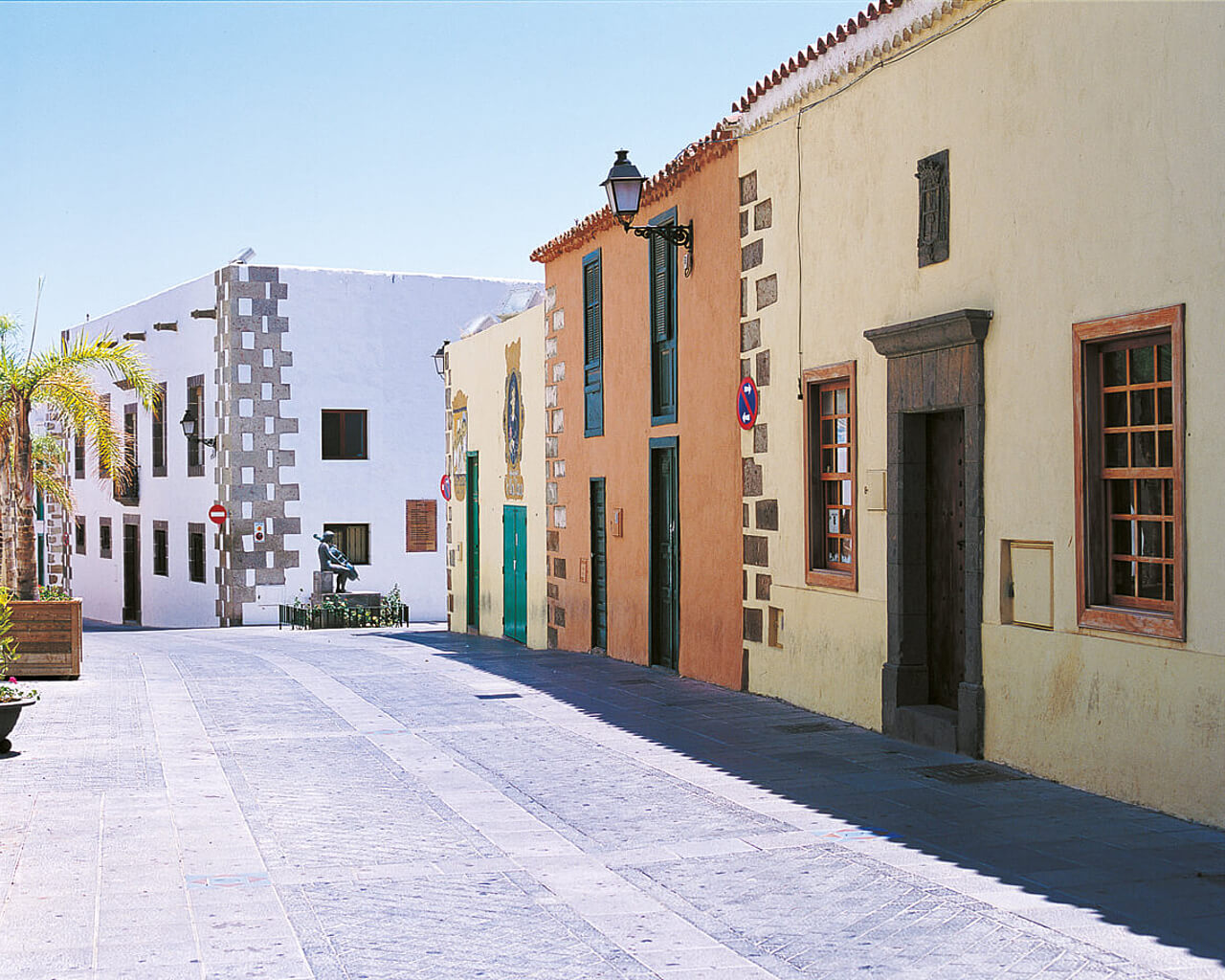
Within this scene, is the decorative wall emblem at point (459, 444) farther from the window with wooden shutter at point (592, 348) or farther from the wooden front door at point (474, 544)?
the window with wooden shutter at point (592, 348)

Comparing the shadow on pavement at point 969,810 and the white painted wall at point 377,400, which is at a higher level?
the white painted wall at point 377,400

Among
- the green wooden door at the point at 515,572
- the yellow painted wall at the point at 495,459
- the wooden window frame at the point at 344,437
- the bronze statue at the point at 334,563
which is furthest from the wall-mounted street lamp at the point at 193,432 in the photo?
the green wooden door at the point at 515,572

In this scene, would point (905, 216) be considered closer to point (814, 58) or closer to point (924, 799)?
point (814, 58)

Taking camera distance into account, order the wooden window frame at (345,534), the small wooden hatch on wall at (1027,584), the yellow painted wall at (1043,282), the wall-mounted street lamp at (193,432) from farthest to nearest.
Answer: the wall-mounted street lamp at (193,432) → the wooden window frame at (345,534) → the small wooden hatch on wall at (1027,584) → the yellow painted wall at (1043,282)

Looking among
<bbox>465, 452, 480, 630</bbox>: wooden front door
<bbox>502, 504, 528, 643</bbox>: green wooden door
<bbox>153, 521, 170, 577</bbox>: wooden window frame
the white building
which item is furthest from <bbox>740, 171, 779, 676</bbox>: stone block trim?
<bbox>153, 521, 170, 577</bbox>: wooden window frame

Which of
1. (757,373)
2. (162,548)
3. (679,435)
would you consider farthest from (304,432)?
(757,373)

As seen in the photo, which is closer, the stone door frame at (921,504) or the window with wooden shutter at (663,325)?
the stone door frame at (921,504)

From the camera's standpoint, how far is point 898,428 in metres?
9.96

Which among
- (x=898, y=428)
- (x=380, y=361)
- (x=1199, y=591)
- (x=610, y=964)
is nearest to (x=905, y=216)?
(x=898, y=428)

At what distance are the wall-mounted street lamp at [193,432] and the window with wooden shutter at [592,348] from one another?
53.7ft

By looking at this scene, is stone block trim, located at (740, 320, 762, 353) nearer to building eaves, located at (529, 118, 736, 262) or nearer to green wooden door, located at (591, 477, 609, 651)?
building eaves, located at (529, 118, 736, 262)

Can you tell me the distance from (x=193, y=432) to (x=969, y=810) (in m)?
26.7

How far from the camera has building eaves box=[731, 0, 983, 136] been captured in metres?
9.55

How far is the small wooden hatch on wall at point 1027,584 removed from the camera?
8383mm
